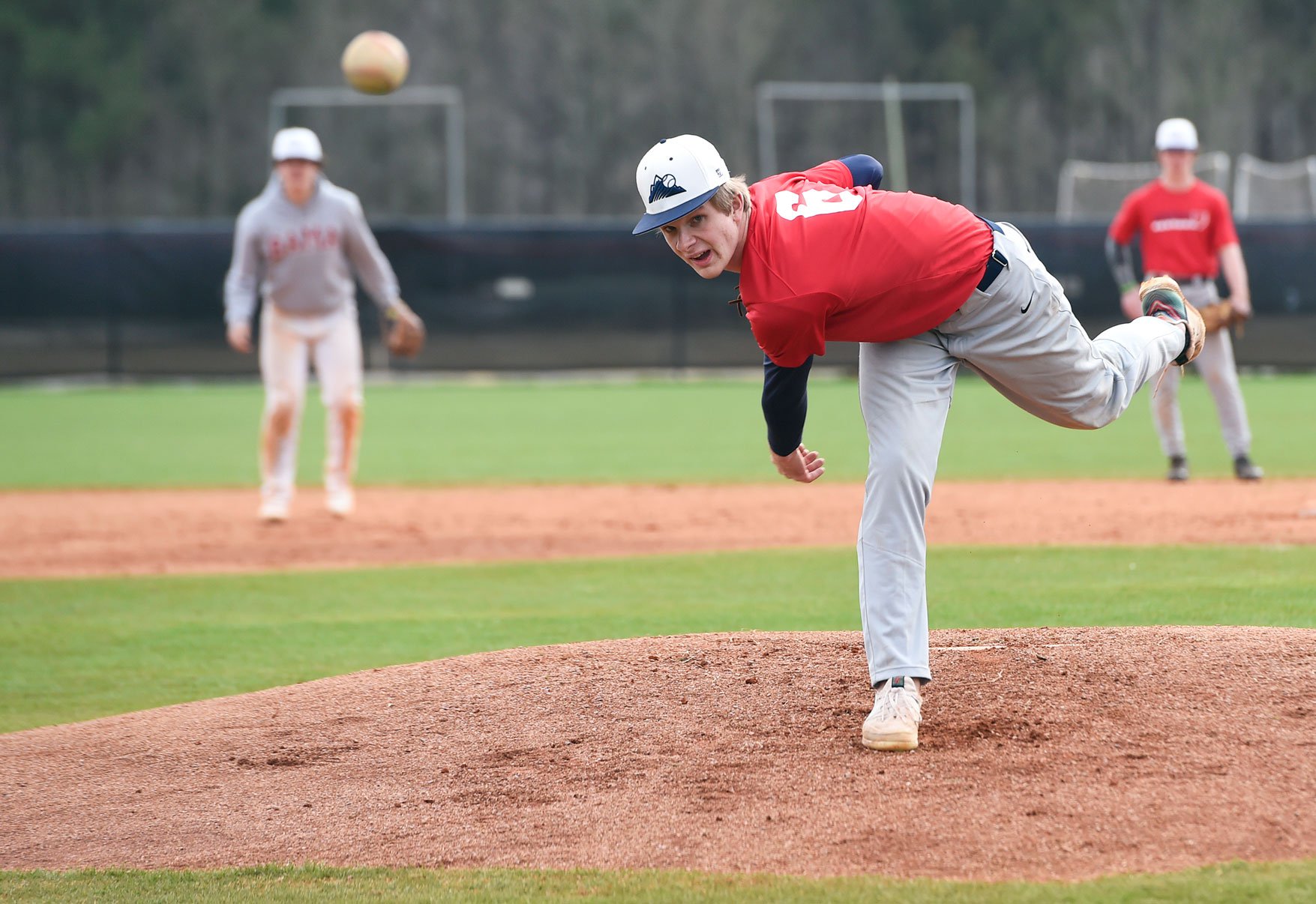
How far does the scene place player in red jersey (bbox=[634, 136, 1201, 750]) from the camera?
148 inches

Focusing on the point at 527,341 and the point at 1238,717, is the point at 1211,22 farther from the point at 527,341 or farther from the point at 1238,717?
the point at 1238,717

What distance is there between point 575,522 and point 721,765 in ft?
18.1

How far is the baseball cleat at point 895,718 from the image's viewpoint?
389 centimetres

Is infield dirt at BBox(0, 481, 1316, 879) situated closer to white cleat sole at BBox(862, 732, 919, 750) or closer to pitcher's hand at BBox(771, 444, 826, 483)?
white cleat sole at BBox(862, 732, 919, 750)

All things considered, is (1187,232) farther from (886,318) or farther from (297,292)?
(886,318)

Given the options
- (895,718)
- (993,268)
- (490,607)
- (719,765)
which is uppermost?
(993,268)

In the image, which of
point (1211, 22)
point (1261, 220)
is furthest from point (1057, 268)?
point (1211, 22)

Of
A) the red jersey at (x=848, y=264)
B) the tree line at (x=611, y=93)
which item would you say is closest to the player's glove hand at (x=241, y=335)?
the red jersey at (x=848, y=264)

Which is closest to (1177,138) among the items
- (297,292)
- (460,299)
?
(297,292)

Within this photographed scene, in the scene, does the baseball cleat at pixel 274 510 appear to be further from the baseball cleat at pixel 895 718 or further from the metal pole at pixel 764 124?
the metal pole at pixel 764 124

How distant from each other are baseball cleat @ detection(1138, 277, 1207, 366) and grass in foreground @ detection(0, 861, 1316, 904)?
2.00m

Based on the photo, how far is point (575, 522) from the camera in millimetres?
9406

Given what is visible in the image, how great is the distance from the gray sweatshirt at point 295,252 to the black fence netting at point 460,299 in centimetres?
1135

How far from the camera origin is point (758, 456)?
42.1ft
